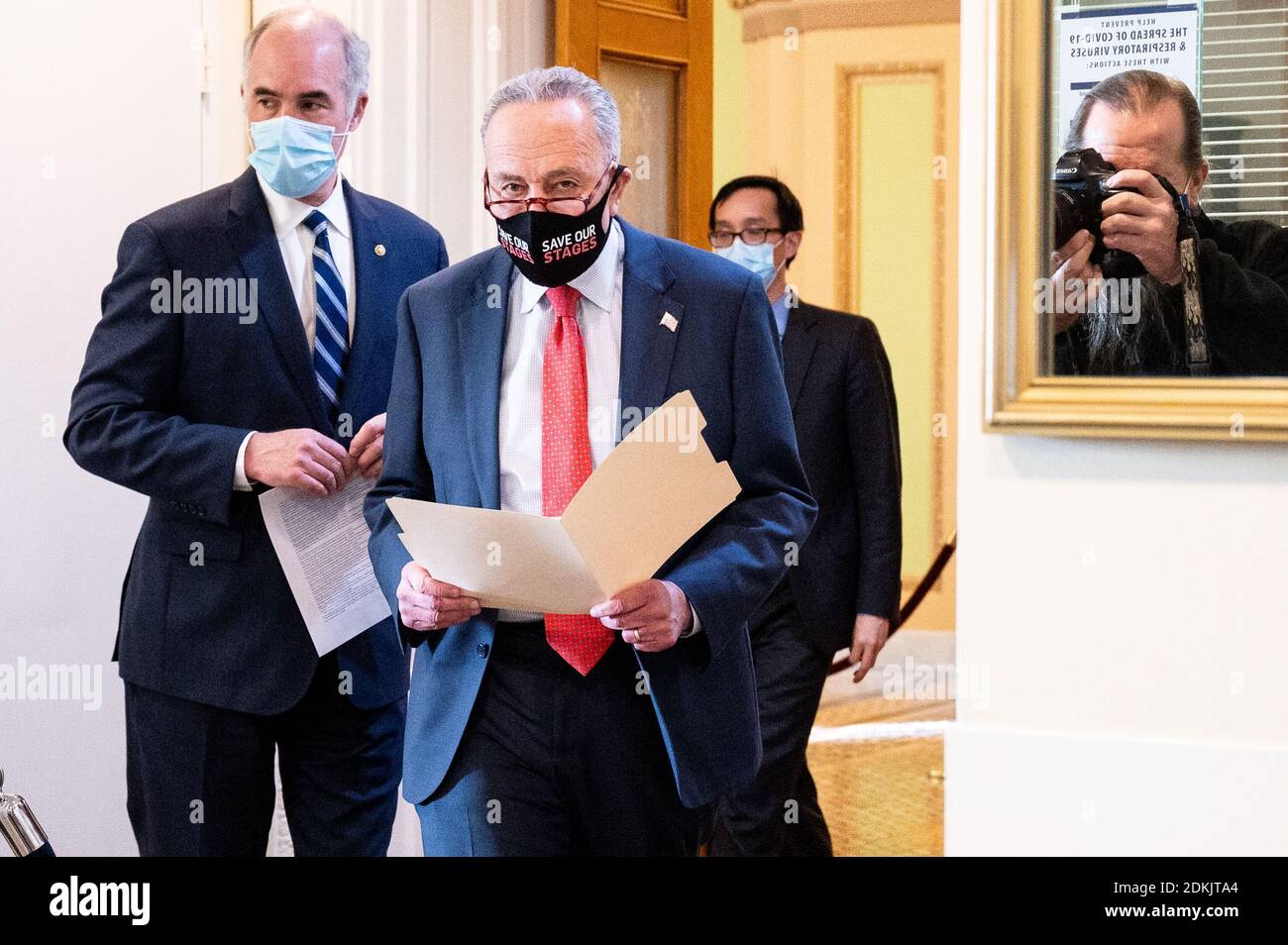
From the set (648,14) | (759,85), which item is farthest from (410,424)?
(759,85)

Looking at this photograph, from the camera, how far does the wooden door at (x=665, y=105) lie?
430 centimetres

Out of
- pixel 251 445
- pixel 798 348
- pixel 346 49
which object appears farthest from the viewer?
pixel 798 348

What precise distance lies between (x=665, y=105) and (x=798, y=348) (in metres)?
0.82

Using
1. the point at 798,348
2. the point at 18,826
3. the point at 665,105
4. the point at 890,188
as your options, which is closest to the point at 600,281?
the point at 18,826

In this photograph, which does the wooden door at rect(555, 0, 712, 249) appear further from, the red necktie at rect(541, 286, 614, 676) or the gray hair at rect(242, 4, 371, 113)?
the red necktie at rect(541, 286, 614, 676)

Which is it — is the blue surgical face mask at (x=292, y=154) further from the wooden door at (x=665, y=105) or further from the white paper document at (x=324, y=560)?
the wooden door at (x=665, y=105)

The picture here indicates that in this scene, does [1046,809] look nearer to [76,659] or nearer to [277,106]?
[277,106]

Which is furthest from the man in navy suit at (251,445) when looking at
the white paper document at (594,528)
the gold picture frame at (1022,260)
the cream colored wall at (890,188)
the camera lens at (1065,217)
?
the cream colored wall at (890,188)

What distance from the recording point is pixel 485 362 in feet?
8.01

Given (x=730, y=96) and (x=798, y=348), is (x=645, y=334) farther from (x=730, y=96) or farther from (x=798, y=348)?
(x=730, y=96)

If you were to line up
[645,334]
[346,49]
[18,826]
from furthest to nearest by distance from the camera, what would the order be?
[346,49] → [645,334] → [18,826]

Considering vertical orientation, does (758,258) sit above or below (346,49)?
below

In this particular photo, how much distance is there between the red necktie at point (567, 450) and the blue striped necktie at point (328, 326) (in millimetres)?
688

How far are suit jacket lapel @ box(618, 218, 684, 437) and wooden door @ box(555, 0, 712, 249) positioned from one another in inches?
73.6
